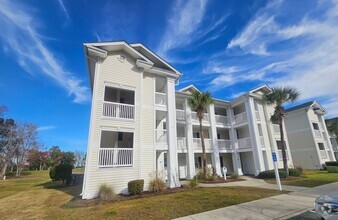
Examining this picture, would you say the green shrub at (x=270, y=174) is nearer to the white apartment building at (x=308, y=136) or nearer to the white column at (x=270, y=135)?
the white column at (x=270, y=135)

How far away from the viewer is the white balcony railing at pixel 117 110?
500 inches

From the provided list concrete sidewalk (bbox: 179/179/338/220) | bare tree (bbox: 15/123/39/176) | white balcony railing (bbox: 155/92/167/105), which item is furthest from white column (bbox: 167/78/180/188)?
bare tree (bbox: 15/123/39/176)

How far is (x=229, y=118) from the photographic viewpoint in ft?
76.5

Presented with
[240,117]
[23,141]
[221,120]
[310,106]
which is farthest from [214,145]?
[23,141]

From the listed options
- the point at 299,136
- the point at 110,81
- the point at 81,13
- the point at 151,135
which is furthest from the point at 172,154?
the point at 299,136

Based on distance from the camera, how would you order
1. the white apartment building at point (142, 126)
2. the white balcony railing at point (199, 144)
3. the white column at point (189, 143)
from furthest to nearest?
the white balcony railing at point (199, 144)
the white column at point (189, 143)
the white apartment building at point (142, 126)

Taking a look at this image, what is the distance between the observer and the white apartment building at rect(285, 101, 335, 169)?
2516cm

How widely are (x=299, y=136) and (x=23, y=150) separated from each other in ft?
174

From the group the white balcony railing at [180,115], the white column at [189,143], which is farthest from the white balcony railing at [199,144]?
the white balcony railing at [180,115]

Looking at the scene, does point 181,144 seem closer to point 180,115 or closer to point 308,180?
point 180,115

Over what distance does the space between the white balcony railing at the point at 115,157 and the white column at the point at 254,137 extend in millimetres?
15071

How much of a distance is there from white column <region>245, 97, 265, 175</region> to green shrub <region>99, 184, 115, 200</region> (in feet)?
54.2

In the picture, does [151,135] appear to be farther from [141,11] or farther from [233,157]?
[233,157]

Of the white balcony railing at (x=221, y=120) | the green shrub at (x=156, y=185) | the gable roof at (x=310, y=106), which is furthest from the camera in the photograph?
the gable roof at (x=310, y=106)
